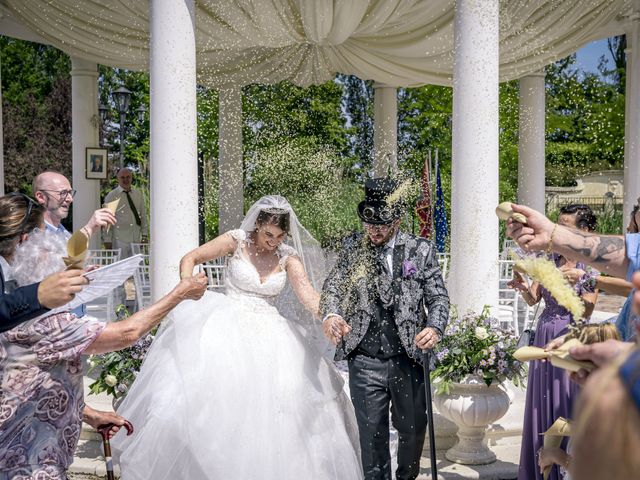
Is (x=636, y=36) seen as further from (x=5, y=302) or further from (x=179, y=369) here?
(x=5, y=302)

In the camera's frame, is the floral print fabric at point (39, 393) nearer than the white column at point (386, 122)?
Yes

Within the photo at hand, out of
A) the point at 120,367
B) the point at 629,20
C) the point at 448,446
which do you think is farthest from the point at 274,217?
the point at 629,20

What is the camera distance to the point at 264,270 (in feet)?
18.2

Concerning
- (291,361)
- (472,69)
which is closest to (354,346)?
(291,361)

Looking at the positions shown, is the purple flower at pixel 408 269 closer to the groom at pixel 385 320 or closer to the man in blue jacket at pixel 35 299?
the groom at pixel 385 320

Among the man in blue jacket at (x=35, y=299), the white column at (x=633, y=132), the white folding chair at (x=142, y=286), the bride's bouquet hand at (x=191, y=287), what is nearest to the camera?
the man in blue jacket at (x=35, y=299)

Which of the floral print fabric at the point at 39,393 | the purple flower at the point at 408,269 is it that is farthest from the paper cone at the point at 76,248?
the purple flower at the point at 408,269

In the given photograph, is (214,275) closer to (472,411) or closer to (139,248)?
(139,248)

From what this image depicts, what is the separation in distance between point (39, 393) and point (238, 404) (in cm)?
178

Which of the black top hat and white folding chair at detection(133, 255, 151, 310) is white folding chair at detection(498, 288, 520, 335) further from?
white folding chair at detection(133, 255, 151, 310)

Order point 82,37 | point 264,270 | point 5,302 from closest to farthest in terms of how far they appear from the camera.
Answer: point 5,302 < point 264,270 < point 82,37

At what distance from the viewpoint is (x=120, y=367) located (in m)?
5.90

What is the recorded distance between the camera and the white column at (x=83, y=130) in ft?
45.7

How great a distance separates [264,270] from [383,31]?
7.61 m
